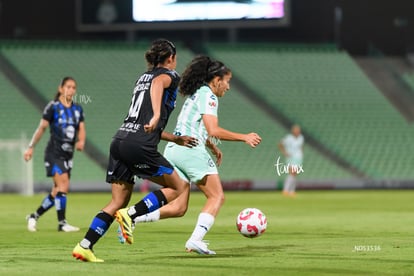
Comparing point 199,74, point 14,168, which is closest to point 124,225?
point 199,74

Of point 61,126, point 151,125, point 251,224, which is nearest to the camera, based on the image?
point 151,125

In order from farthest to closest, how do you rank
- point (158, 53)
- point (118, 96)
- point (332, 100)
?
1. point (332, 100)
2. point (118, 96)
3. point (158, 53)

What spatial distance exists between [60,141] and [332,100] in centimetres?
2478

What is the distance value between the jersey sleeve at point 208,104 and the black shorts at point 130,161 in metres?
0.87

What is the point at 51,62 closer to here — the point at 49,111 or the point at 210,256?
the point at 49,111

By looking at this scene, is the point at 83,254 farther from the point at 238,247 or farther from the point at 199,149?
the point at 238,247

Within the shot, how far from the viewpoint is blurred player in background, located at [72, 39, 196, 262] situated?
10102mm

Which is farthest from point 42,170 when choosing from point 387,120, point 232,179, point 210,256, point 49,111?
point 210,256

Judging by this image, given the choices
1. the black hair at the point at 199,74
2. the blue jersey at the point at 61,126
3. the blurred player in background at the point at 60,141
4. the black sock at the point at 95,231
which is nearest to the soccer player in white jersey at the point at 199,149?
the black hair at the point at 199,74

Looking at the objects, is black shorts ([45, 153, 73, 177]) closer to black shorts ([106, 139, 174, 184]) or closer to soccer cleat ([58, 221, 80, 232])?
soccer cleat ([58, 221, 80, 232])

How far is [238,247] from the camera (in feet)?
40.2

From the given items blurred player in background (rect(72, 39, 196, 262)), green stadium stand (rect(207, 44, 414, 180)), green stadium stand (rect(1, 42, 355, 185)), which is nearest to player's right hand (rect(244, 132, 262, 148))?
blurred player in background (rect(72, 39, 196, 262))

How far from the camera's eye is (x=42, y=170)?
33500 millimetres

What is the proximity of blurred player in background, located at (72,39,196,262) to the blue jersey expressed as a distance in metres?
5.41
